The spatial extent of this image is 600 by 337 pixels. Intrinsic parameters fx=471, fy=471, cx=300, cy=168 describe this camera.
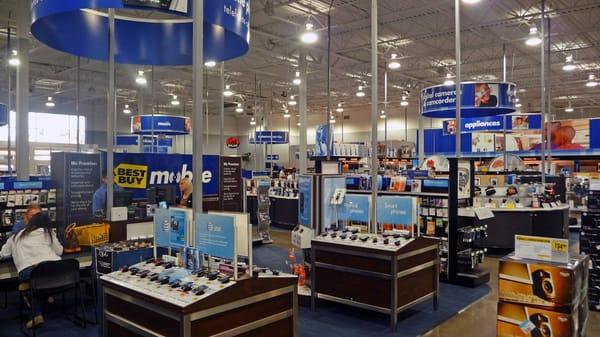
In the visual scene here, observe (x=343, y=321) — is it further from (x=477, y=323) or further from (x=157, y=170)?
(x=157, y=170)

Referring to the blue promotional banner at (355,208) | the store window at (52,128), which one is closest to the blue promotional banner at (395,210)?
the blue promotional banner at (355,208)

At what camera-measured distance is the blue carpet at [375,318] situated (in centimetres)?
477

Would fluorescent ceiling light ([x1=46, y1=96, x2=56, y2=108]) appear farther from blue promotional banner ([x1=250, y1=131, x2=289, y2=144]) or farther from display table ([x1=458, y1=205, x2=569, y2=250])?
display table ([x1=458, y1=205, x2=569, y2=250])

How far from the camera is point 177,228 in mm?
3748

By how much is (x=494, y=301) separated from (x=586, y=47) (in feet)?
39.0

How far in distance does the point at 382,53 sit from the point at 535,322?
1203cm

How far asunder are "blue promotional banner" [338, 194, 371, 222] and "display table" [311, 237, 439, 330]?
1.97ft

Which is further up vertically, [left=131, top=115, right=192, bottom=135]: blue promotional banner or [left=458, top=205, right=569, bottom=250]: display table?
[left=131, top=115, right=192, bottom=135]: blue promotional banner

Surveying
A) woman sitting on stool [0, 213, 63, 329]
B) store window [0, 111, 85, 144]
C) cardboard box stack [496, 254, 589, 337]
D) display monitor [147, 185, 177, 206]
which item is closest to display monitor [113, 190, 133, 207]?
display monitor [147, 185, 177, 206]

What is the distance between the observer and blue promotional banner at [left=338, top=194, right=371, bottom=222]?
570cm

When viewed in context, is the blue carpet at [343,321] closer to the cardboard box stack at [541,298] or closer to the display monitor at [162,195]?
the cardboard box stack at [541,298]

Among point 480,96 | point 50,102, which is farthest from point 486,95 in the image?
point 50,102

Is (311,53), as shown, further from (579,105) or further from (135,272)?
(579,105)

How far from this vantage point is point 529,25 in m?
12.5
